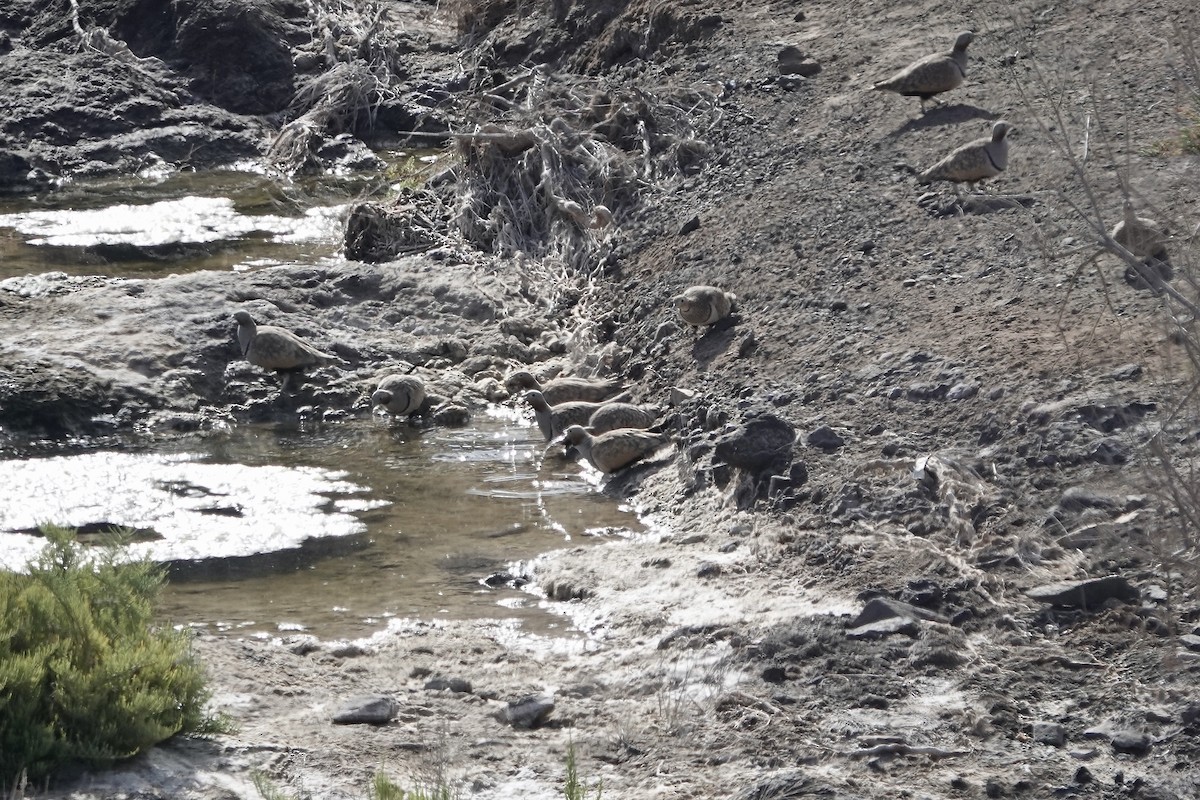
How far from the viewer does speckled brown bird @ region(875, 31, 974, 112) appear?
427 inches

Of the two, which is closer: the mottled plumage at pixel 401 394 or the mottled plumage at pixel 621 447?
the mottled plumage at pixel 621 447

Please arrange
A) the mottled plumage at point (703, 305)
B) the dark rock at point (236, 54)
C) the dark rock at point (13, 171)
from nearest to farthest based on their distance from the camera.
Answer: the mottled plumage at point (703, 305), the dark rock at point (13, 171), the dark rock at point (236, 54)

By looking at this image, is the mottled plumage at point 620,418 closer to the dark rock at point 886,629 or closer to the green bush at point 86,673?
the dark rock at point 886,629

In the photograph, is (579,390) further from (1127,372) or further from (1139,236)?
(1139,236)

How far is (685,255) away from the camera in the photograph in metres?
10.8

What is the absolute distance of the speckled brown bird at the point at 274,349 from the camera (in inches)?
396

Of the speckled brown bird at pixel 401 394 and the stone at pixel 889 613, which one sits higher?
the speckled brown bird at pixel 401 394

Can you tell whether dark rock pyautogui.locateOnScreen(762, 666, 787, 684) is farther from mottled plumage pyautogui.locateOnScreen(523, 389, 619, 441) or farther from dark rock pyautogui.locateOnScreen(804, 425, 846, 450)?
mottled plumage pyautogui.locateOnScreen(523, 389, 619, 441)

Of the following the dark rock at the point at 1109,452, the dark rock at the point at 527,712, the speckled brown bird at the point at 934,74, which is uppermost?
the speckled brown bird at the point at 934,74

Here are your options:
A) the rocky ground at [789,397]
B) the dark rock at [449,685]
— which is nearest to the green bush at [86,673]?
the rocky ground at [789,397]

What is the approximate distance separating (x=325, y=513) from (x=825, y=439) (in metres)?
2.82

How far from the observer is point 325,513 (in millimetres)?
8430

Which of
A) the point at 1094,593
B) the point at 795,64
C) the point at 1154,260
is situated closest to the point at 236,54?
the point at 795,64

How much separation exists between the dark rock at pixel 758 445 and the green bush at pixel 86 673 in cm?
326
